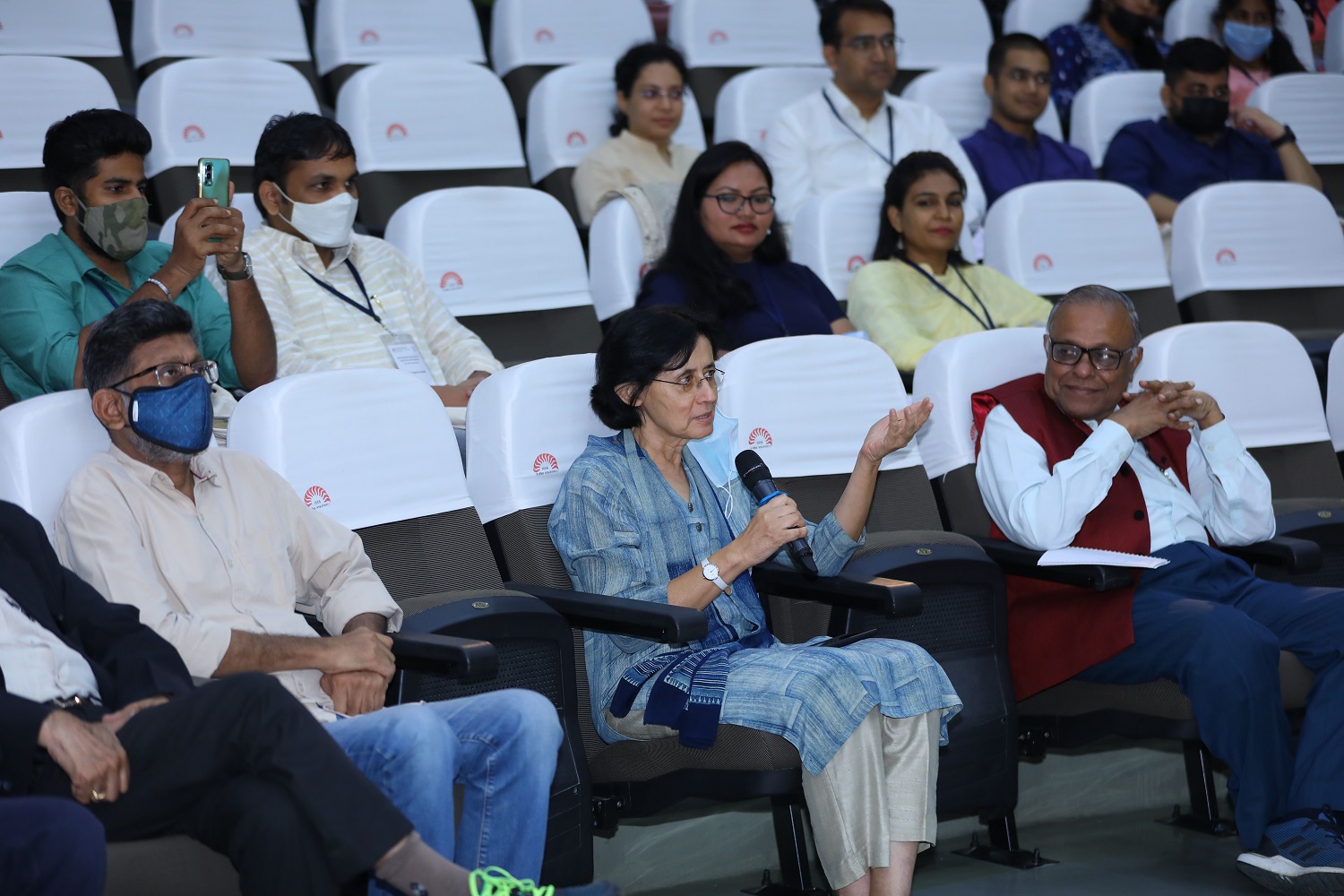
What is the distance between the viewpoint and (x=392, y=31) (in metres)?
4.94

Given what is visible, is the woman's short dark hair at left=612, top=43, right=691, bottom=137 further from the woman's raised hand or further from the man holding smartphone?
the woman's raised hand

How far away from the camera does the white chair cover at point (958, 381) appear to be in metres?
3.32

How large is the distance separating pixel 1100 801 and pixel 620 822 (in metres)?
1.27

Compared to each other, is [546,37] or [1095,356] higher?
[546,37]

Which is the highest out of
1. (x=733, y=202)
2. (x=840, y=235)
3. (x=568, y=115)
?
(x=568, y=115)

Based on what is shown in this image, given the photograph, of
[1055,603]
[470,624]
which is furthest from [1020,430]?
[470,624]

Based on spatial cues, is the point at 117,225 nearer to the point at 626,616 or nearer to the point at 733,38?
the point at 626,616

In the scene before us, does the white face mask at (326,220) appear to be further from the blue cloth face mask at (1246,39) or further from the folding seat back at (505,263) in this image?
the blue cloth face mask at (1246,39)

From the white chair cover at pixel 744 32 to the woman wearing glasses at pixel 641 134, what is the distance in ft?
2.20

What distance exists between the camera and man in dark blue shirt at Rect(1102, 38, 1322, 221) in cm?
523

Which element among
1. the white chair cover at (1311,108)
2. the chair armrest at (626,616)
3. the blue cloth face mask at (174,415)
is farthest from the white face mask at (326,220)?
the white chair cover at (1311,108)

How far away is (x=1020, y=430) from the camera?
316 cm

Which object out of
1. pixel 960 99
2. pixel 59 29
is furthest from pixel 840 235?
pixel 59 29

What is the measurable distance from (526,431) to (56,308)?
99cm
